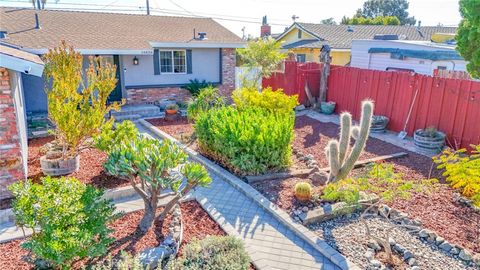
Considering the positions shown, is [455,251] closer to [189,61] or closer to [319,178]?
[319,178]

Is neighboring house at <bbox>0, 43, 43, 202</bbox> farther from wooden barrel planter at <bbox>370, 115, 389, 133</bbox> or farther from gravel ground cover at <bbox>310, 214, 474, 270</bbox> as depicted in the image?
wooden barrel planter at <bbox>370, 115, 389, 133</bbox>

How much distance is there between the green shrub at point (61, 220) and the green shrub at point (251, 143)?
3281mm

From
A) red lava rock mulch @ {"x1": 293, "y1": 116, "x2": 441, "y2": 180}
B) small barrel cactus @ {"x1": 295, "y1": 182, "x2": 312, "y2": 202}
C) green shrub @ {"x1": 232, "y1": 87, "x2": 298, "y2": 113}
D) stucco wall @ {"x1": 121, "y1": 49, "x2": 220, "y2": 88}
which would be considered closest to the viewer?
small barrel cactus @ {"x1": 295, "y1": 182, "x2": 312, "y2": 202}

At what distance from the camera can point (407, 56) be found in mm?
13062

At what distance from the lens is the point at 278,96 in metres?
9.48

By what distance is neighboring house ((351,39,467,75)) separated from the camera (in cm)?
1209

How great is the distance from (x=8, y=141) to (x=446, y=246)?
6.72 metres

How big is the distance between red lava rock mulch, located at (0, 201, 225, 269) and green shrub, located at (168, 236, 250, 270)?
2.09 ft

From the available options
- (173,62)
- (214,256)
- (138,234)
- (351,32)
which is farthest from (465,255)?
(351,32)

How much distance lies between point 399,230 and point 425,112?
5628 mm

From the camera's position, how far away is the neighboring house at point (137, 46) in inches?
469

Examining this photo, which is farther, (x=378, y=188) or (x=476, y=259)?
(x=378, y=188)

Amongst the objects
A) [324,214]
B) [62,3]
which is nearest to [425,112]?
[324,214]

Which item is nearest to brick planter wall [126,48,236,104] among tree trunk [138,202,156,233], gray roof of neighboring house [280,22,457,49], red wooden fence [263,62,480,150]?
red wooden fence [263,62,480,150]
